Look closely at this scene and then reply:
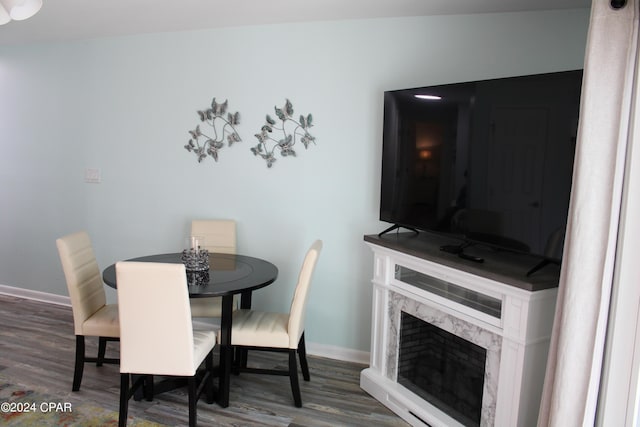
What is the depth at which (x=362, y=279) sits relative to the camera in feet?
11.0

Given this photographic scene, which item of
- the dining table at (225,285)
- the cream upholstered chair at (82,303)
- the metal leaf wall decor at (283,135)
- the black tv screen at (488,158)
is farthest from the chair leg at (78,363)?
the black tv screen at (488,158)

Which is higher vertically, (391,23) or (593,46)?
A: (391,23)

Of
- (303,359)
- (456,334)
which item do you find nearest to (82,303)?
(303,359)

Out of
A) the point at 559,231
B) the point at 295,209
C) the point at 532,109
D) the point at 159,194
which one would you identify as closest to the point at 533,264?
the point at 559,231

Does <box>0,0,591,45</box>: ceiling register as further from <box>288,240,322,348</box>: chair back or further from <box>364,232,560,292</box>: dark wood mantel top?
<box>288,240,322,348</box>: chair back

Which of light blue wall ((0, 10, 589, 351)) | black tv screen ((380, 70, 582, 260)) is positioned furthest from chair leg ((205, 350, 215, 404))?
black tv screen ((380, 70, 582, 260))

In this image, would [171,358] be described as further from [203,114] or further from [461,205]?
[203,114]

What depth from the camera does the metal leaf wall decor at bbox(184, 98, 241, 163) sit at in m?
3.60

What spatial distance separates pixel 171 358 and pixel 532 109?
2.08m

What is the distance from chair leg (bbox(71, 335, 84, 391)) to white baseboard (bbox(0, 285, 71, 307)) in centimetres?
175

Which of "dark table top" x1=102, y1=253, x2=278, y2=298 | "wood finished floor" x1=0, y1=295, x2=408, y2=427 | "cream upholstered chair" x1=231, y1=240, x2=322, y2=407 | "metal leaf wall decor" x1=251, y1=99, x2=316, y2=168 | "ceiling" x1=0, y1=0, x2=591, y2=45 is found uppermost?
"ceiling" x1=0, y1=0, x2=591, y2=45

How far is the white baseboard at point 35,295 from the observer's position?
441cm

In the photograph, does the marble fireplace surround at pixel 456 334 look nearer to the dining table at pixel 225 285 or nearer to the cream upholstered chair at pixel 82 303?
the dining table at pixel 225 285

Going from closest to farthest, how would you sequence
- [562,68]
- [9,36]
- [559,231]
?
1. [559,231]
2. [562,68]
3. [9,36]
